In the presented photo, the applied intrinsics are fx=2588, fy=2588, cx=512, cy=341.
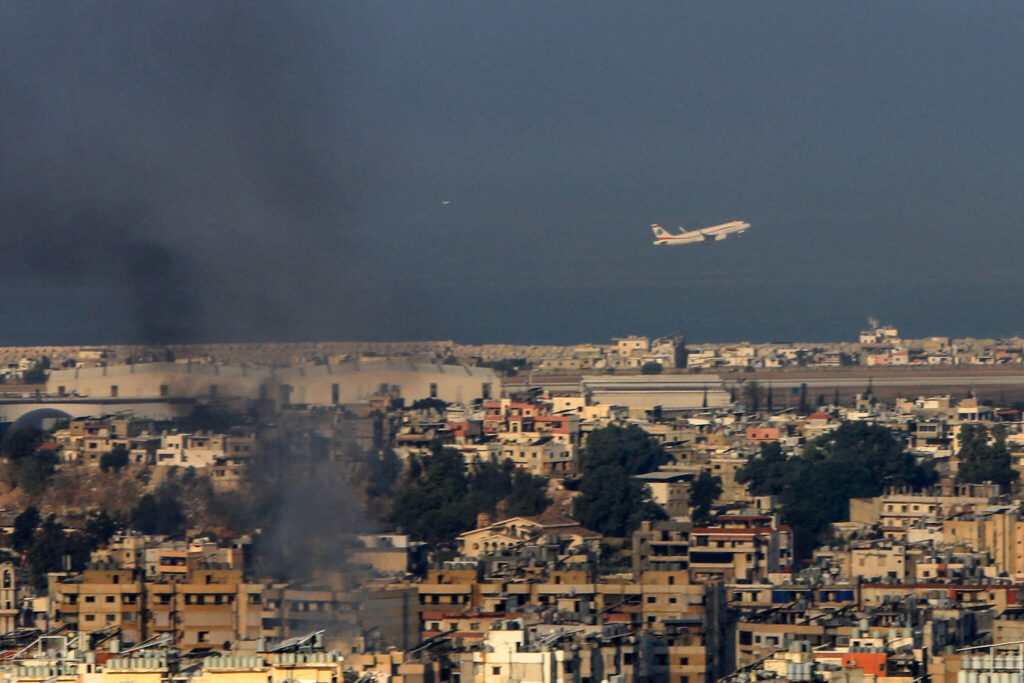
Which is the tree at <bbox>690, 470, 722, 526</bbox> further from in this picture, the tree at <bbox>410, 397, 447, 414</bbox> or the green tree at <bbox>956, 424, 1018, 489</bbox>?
the tree at <bbox>410, 397, 447, 414</bbox>

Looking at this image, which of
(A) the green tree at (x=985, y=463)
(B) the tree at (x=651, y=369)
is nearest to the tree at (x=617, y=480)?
(A) the green tree at (x=985, y=463)

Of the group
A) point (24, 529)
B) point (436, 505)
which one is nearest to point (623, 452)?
point (436, 505)

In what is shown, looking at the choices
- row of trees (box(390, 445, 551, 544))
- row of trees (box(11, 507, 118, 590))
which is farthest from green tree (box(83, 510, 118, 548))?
row of trees (box(390, 445, 551, 544))

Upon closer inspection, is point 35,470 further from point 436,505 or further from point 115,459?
point 436,505

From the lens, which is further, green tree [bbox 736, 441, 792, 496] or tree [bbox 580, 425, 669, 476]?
tree [bbox 580, 425, 669, 476]

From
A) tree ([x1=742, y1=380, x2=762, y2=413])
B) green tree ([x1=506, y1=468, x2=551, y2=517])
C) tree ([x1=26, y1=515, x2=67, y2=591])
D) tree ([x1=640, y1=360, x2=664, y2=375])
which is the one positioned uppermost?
tree ([x1=640, y1=360, x2=664, y2=375])

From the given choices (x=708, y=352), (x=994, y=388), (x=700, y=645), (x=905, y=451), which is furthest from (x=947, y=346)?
(x=700, y=645)

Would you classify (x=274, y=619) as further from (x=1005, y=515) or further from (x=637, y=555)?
(x=1005, y=515)
